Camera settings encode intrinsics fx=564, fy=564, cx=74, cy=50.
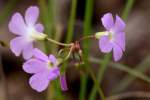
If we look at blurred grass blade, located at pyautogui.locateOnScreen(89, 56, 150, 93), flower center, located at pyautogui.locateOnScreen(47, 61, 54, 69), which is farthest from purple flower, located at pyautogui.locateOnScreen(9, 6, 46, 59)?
blurred grass blade, located at pyautogui.locateOnScreen(89, 56, 150, 93)

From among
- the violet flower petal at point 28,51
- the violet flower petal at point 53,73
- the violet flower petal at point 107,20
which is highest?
the violet flower petal at point 107,20

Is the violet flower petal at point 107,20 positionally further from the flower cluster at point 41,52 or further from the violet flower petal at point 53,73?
the violet flower petal at point 53,73

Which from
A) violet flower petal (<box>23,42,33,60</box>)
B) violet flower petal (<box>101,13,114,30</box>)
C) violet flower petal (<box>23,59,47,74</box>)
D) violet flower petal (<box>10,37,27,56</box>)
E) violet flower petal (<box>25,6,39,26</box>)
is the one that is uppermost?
violet flower petal (<box>25,6,39,26</box>)

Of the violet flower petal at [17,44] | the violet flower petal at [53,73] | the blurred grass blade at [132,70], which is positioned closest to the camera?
the violet flower petal at [53,73]

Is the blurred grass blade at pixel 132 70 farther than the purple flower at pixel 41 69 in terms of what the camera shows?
Yes

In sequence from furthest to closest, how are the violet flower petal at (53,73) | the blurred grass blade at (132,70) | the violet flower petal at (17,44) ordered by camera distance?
1. the blurred grass blade at (132,70)
2. the violet flower petal at (17,44)
3. the violet flower petal at (53,73)

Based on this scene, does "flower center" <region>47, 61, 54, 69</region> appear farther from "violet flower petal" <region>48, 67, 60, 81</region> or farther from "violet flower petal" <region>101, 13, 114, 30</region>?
"violet flower petal" <region>101, 13, 114, 30</region>

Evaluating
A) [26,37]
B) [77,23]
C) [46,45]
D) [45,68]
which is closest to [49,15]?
[46,45]

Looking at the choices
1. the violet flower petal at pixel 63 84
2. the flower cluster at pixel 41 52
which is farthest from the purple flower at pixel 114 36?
the violet flower petal at pixel 63 84
